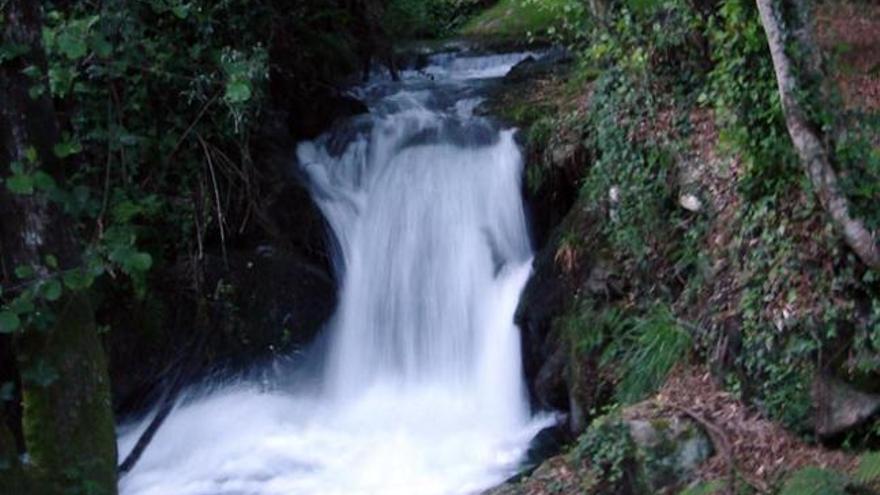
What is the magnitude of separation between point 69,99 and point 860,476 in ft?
23.7

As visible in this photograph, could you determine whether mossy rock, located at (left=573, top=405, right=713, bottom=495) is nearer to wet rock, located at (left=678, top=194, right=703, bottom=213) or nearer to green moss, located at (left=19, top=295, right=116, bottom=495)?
wet rock, located at (left=678, top=194, right=703, bottom=213)

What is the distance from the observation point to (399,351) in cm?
997

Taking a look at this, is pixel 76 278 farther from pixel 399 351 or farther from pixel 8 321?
pixel 399 351

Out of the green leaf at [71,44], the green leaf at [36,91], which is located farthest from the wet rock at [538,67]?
the green leaf at [71,44]

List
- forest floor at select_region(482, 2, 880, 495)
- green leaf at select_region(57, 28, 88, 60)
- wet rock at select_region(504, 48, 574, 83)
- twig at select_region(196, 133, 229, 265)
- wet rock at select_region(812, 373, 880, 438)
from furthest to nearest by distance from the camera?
wet rock at select_region(504, 48, 574, 83)
twig at select_region(196, 133, 229, 265)
forest floor at select_region(482, 2, 880, 495)
wet rock at select_region(812, 373, 880, 438)
green leaf at select_region(57, 28, 88, 60)

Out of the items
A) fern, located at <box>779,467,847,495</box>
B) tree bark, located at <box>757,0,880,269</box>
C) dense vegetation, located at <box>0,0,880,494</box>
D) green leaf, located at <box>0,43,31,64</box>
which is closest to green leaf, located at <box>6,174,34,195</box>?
dense vegetation, located at <box>0,0,880,494</box>

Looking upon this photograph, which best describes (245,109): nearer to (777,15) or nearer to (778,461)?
(777,15)

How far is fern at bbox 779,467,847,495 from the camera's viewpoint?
5.02 meters

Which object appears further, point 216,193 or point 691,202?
point 216,193

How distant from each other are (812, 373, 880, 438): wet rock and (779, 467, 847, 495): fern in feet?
3.12

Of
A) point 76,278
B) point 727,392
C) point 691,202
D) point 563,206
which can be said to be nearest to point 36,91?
point 76,278

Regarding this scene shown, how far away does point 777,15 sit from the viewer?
689cm

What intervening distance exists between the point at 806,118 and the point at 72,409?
4461mm

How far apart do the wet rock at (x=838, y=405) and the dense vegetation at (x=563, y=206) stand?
0.02m
